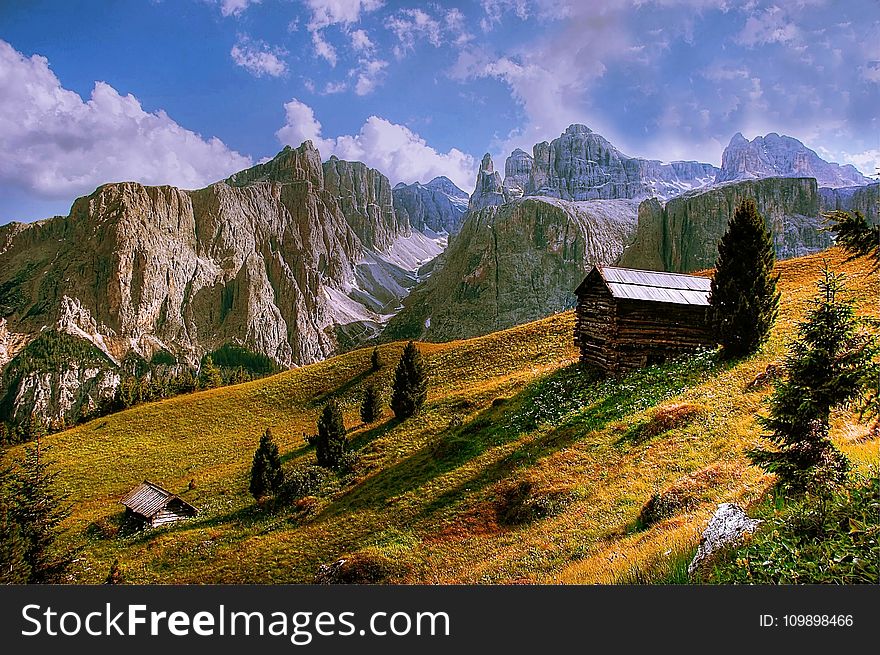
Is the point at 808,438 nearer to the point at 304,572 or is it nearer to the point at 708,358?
the point at 304,572

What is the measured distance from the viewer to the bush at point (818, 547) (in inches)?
176

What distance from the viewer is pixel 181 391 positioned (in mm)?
63281

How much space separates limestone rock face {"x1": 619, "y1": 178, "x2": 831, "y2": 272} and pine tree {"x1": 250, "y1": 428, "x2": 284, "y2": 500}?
172292 millimetres

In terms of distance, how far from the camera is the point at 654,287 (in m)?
24.5

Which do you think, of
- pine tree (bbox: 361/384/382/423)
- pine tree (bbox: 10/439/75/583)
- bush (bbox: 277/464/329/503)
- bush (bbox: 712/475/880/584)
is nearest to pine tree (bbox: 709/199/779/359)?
bush (bbox: 712/475/880/584)

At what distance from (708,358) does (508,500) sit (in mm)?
13752

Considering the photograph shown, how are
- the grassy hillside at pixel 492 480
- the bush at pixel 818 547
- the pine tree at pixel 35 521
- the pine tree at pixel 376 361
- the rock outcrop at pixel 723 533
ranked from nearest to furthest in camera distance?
the bush at pixel 818 547 → the rock outcrop at pixel 723 533 → the grassy hillside at pixel 492 480 → the pine tree at pixel 35 521 → the pine tree at pixel 376 361

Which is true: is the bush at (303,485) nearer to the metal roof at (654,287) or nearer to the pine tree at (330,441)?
the pine tree at (330,441)

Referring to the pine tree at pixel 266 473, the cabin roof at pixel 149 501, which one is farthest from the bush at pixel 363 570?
the cabin roof at pixel 149 501

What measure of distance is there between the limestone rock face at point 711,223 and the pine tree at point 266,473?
172 metres

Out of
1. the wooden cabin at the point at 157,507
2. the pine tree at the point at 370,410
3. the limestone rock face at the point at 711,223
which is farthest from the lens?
the limestone rock face at the point at 711,223

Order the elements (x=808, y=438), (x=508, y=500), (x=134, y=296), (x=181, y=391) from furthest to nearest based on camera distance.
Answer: (x=134, y=296) < (x=181, y=391) < (x=508, y=500) < (x=808, y=438)

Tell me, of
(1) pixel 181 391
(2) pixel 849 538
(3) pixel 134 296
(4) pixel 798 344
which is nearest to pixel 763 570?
(2) pixel 849 538

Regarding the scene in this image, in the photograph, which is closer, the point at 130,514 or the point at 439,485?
the point at 439,485
